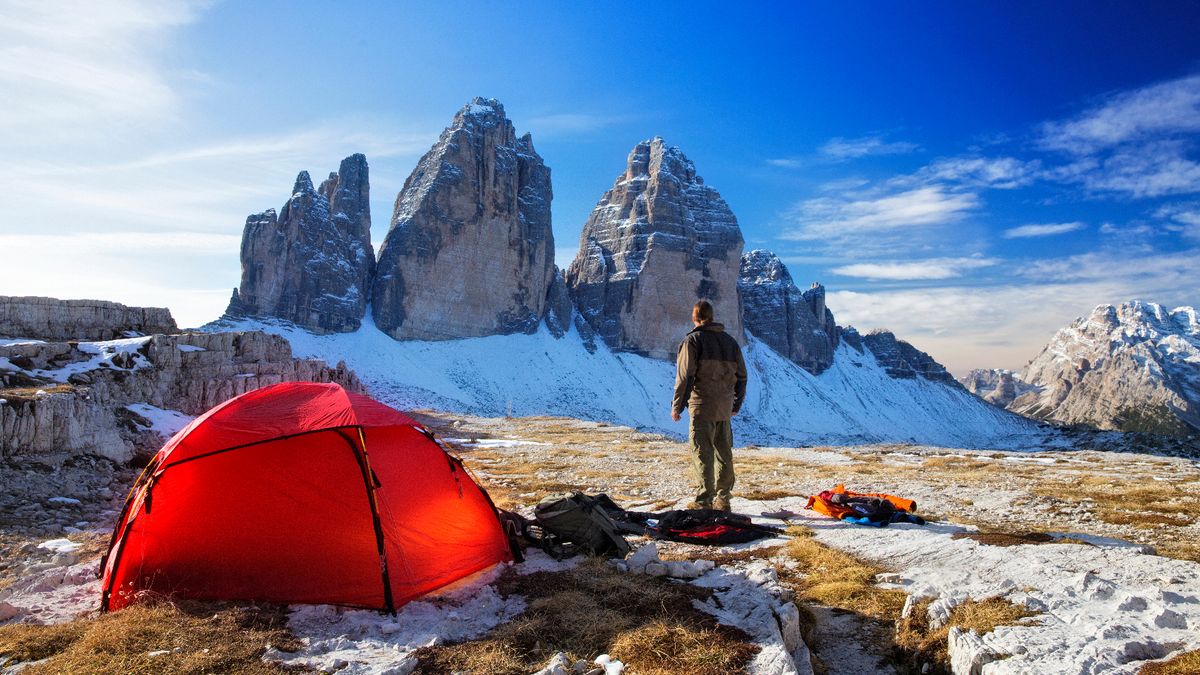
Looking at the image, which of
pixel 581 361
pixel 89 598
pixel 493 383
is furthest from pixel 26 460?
pixel 581 361

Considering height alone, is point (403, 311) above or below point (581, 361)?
above

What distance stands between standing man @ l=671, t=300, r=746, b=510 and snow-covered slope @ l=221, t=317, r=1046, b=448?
62166 mm

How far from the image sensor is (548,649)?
16.5 ft

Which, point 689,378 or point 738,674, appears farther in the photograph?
point 689,378

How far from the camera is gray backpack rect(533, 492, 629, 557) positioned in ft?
25.2

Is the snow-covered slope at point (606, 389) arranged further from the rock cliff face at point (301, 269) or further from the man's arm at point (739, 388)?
the man's arm at point (739, 388)

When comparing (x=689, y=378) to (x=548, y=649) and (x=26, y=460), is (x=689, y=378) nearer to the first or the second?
(x=548, y=649)

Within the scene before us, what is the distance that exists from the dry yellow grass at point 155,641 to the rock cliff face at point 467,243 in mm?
100514

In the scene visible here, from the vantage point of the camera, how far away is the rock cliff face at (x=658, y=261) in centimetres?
12394

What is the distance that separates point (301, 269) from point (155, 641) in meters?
103

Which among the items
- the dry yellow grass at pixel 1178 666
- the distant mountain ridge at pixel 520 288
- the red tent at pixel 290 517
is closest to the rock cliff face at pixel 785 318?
the distant mountain ridge at pixel 520 288

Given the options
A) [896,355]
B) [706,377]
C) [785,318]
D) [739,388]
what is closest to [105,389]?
[706,377]

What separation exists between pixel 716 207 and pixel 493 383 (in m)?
69.5

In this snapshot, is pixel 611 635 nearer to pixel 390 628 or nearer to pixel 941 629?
pixel 390 628
